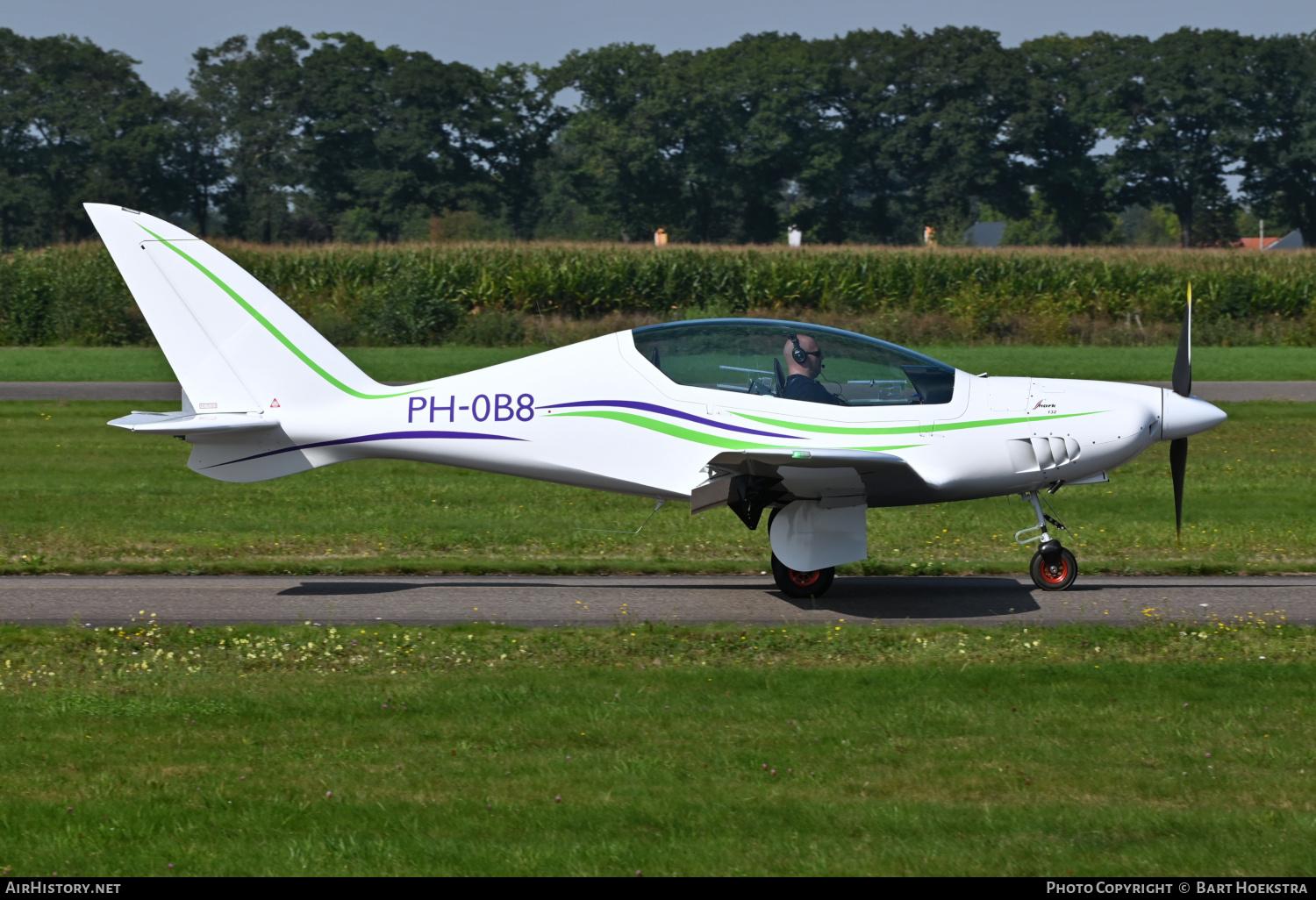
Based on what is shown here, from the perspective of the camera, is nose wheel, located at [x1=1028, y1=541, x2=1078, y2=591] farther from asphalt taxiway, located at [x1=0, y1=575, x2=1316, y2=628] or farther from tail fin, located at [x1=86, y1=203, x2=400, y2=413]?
tail fin, located at [x1=86, y1=203, x2=400, y2=413]

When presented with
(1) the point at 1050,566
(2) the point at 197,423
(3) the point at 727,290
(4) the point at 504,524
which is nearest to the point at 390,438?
(2) the point at 197,423

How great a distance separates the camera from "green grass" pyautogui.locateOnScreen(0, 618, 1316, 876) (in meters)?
5.16

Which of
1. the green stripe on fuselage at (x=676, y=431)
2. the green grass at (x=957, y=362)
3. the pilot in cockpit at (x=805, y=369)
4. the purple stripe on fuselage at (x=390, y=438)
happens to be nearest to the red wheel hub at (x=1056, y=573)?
the green stripe on fuselage at (x=676, y=431)

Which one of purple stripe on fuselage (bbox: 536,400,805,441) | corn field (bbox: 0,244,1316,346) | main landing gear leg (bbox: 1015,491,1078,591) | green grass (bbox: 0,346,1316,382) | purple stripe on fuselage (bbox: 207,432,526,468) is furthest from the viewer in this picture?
corn field (bbox: 0,244,1316,346)

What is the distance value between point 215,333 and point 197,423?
0.83m

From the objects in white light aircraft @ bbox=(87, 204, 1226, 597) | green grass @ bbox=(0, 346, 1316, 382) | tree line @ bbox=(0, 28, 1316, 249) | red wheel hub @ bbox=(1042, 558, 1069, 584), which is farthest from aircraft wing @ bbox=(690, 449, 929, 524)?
tree line @ bbox=(0, 28, 1316, 249)

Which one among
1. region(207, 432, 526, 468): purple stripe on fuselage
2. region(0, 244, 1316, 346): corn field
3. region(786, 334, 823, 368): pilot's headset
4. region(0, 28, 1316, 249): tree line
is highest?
region(0, 28, 1316, 249): tree line

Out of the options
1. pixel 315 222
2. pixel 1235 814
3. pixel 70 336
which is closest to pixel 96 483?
pixel 1235 814

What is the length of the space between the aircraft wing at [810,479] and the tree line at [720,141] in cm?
7577

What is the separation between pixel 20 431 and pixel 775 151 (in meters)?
73.8

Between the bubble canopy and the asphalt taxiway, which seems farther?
the bubble canopy

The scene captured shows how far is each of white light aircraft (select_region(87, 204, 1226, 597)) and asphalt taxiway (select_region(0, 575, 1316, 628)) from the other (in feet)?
1.60

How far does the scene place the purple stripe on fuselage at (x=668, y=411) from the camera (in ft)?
32.7

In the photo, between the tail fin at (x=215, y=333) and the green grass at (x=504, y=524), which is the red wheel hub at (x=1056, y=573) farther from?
the tail fin at (x=215, y=333)
